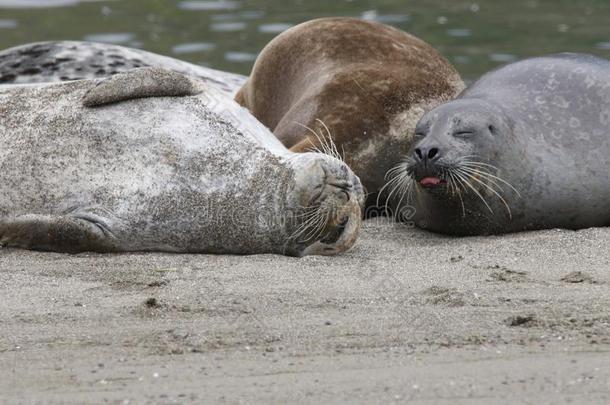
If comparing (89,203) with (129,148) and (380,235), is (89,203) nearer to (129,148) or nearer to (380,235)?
(129,148)

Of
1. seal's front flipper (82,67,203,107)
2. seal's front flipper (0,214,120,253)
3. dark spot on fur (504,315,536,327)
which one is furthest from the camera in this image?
seal's front flipper (82,67,203,107)

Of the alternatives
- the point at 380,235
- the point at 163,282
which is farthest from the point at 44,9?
the point at 163,282

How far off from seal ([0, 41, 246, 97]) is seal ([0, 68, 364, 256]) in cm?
270

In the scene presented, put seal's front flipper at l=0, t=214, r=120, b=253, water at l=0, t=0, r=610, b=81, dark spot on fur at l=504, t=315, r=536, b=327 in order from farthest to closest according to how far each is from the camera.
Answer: water at l=0, t=0, r=610, b=81
seal's front flipper at l=0, t=214, r=120, b=253
dark spot on fur at l=504, t=315, r=536, b=327

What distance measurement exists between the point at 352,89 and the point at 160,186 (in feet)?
6.07

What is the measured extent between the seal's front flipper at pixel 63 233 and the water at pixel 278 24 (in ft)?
21.2

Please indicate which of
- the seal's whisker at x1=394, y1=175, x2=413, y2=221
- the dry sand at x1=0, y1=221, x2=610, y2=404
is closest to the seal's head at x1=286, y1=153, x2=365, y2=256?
the dry sand at x1=0, y1=221, x2=610, y2=404

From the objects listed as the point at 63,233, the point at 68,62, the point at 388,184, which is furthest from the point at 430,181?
the point at 68,62

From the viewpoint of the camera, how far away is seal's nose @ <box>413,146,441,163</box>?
20.1ft

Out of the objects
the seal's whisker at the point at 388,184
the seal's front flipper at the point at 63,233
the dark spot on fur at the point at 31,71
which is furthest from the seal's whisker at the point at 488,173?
the dark spot on fur at the point at 31,71

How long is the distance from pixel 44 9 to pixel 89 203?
35.2 ft

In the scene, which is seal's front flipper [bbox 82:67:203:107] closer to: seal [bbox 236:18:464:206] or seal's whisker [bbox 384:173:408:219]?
seal [bbox 236:18:464:206]

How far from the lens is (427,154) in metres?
6.14

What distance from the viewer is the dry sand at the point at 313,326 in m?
3.79
